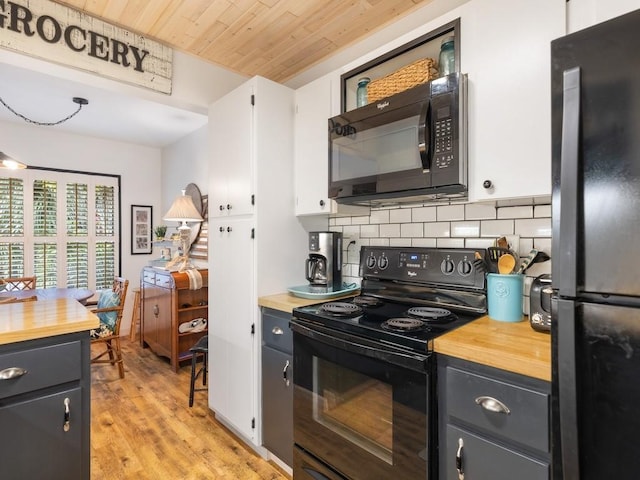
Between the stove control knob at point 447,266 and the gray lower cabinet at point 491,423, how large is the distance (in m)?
0.60

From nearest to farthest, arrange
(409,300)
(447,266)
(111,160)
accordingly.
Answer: (447,266), (409,300), (111,160)

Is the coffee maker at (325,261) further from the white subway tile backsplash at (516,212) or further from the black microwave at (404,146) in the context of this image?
the white subway tile backsplash at (516,212)

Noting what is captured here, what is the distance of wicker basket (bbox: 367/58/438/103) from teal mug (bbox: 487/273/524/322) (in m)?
0.93

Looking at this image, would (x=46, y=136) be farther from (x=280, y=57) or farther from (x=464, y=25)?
(x=464, y=25)

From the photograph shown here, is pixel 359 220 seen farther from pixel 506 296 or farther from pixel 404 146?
pixel 506 296

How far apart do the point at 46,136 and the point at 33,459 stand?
394 cm

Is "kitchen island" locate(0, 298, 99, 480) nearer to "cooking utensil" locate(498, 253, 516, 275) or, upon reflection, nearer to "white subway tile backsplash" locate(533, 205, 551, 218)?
"cooking utensil" locate(498, 253, 516, 275)

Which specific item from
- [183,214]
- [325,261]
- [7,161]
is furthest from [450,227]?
[7,161]

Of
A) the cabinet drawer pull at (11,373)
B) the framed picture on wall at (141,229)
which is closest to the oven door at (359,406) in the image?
the cabinet drawer pull at (11,373)

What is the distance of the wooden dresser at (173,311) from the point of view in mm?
3243

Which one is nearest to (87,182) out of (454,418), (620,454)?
(454,418)

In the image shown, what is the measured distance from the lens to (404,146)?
1565mm

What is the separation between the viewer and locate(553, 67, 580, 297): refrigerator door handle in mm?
773

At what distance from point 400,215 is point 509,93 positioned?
0.82 meters
